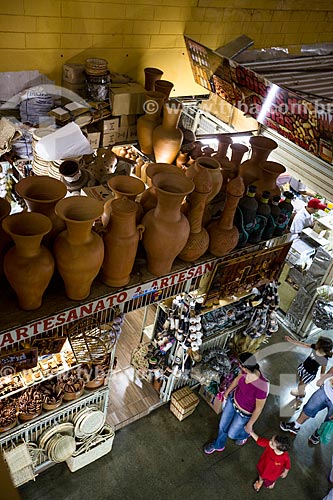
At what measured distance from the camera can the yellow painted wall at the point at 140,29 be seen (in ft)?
12.5

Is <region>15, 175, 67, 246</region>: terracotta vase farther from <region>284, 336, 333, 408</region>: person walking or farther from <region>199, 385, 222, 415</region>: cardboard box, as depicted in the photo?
<region>284, 336, 333, 408</region>: person walking

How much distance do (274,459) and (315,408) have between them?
1008 mm

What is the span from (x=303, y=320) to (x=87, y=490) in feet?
11.0

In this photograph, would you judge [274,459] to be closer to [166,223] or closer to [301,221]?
[166,223]

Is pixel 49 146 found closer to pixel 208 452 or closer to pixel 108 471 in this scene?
pixel 108 471

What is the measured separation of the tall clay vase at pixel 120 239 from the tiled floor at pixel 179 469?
213cm

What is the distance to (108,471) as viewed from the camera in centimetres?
379

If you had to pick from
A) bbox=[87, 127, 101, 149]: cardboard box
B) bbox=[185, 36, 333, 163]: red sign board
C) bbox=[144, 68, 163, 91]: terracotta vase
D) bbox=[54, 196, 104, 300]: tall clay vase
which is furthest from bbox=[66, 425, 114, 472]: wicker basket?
bbox=[144, 68, 163, 91]: terracotta vase

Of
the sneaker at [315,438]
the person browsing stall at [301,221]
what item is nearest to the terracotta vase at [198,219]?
the sneaker at [315,438]

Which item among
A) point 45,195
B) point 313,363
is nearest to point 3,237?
point 45,195

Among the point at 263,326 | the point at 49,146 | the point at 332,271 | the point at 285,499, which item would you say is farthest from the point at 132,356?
the point at 332,271

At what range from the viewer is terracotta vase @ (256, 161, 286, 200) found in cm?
332

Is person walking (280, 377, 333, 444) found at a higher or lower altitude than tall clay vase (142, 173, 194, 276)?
lower

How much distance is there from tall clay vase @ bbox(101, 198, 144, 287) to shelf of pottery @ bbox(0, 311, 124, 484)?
2.00ft
